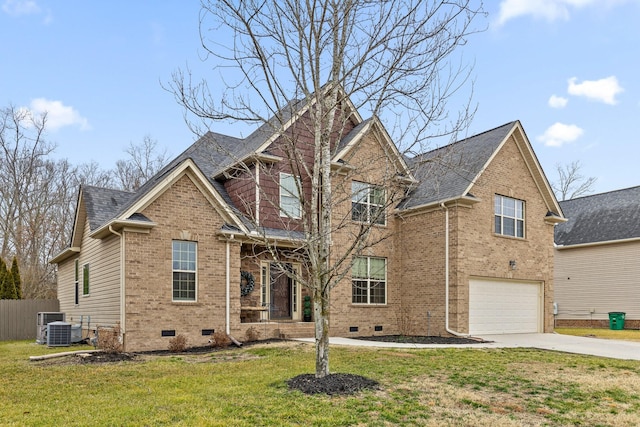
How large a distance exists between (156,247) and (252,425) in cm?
910

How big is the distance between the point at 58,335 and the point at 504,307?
48.7ft

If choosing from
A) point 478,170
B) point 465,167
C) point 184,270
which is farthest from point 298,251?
point 478,170

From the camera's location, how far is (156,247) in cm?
1415

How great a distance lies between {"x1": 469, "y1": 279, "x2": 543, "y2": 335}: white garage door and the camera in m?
17.6

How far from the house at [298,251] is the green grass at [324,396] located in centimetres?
313

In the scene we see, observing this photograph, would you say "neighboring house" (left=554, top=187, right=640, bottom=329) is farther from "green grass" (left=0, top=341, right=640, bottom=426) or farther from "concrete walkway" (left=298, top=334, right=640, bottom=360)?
"green grass" (left=0, top=341, right=640, bottom=426)

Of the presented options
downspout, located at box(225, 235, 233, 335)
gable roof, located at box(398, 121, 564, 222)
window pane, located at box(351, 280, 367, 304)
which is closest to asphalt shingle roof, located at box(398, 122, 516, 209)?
gable roof, located at box(398, 121, 564, 222)

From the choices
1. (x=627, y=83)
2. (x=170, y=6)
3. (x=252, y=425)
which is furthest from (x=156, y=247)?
(x=627, y=83)

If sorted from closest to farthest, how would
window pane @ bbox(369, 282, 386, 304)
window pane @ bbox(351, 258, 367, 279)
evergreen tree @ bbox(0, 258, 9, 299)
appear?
window pane @ bbox(351, 258, 367, 279), window pane @ bbox(369, 282, 386, 304), evergreen tree @ bbox(0, 258, 9, 299)

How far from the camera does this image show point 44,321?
58.4 ft

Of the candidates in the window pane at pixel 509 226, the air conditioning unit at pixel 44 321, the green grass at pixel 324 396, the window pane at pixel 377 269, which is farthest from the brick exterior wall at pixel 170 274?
the window pane at pixel 509 226

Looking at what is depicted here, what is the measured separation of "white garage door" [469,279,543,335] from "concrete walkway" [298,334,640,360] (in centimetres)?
59

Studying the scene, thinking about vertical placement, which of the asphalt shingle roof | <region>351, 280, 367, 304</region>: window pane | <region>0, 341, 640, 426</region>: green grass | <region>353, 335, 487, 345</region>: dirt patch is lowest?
<region>353, 335, 487, 345</region>: dirt patch

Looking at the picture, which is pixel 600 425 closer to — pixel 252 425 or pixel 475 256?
pixel 252 425
